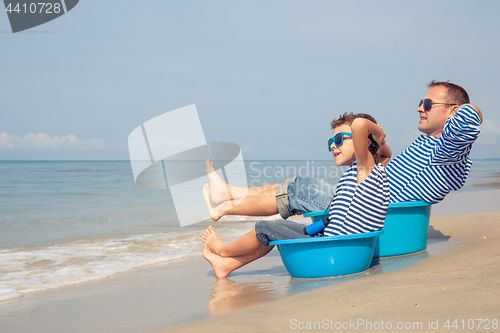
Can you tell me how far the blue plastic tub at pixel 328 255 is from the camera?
252 centimetres

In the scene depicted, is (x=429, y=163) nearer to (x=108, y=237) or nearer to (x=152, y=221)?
(x=108, y=237)

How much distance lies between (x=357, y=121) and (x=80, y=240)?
4640mm

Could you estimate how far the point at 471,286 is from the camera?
1918mm

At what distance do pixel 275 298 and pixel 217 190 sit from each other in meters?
1.69

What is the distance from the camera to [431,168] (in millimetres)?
3062

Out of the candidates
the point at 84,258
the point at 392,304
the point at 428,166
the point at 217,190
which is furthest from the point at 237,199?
the point at 392,304

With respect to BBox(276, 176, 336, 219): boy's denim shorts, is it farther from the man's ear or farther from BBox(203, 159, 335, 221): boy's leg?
the man's ear

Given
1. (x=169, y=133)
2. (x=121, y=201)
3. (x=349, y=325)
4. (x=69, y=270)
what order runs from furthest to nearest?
1. (x=121, y=201)
2. (x=169, y=133)
3. (x=69, y=270)
4. (x=349, y=325)

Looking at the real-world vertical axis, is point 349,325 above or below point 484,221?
above

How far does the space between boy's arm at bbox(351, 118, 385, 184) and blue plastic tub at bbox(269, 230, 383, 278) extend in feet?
1.30

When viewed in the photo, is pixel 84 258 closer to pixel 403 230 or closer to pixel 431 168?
pixel 403 230

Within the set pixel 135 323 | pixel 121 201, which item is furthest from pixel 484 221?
pixel 121 201

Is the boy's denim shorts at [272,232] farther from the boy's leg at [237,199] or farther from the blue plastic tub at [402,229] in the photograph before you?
the boy's leg at [237,199]

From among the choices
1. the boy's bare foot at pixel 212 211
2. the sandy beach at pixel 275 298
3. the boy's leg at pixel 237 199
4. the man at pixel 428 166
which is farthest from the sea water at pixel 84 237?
the man at pixel 428 166
